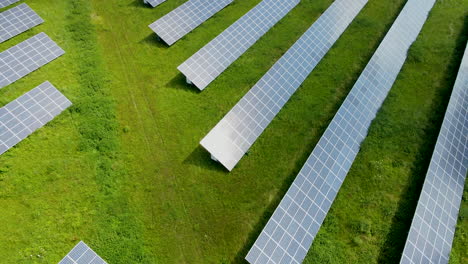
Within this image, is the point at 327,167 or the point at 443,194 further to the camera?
the point at 327,167

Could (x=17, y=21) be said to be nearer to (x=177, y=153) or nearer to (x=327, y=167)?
(x=177, y=153)

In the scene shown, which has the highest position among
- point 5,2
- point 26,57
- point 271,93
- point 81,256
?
point 5,2

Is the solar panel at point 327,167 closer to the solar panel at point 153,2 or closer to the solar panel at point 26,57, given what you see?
the solar panel at point 153,2

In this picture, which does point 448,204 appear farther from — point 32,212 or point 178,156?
point 32,212

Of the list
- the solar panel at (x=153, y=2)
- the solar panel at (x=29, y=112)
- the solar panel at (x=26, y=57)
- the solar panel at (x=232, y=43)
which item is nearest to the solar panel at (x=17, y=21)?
the solar panel at (x=26, y=57)

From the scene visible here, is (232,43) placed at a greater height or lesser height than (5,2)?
greater

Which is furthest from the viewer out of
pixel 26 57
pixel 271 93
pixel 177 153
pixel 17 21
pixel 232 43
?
pixel 232 43

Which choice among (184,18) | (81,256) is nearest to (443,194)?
(81,256)

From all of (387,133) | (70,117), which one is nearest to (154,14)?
(70,117)
